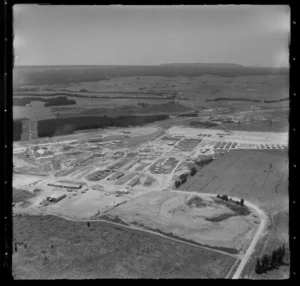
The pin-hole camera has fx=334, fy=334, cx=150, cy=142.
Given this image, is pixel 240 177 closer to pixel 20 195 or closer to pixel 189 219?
pixel 189 219

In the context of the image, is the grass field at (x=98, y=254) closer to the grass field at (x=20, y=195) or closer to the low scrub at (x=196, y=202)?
the grass field at (x=20, y=195)

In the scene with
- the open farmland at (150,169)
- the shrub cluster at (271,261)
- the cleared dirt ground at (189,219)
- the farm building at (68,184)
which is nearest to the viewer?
the shrub cluster at (271,261)

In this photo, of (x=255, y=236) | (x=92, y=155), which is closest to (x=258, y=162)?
(x=255, y=236)

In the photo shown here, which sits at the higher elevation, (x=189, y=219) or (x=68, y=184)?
(x=68, y=184)

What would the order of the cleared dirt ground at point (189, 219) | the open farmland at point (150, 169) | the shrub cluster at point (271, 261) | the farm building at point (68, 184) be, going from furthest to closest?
the farm building at point (68, 184) < the cleared dirt ground at point (189, 219) < the open farmland at point (150, 169) < the shrub cluster at point (271, 261)

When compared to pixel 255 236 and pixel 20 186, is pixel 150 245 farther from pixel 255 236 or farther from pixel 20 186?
pixel 20 186

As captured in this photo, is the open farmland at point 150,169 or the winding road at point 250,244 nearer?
the winding road at point 250,244

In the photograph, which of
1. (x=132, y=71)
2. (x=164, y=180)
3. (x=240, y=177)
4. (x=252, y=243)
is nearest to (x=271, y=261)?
(x=252, y=243)

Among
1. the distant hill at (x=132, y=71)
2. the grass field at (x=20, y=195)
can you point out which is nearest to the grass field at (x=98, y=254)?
the grass field at (x=20, y=195)

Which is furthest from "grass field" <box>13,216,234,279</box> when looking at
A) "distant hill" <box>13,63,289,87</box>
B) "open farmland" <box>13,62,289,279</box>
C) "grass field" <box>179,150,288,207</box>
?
"distant hill" <box>13,63,289,87</box>
